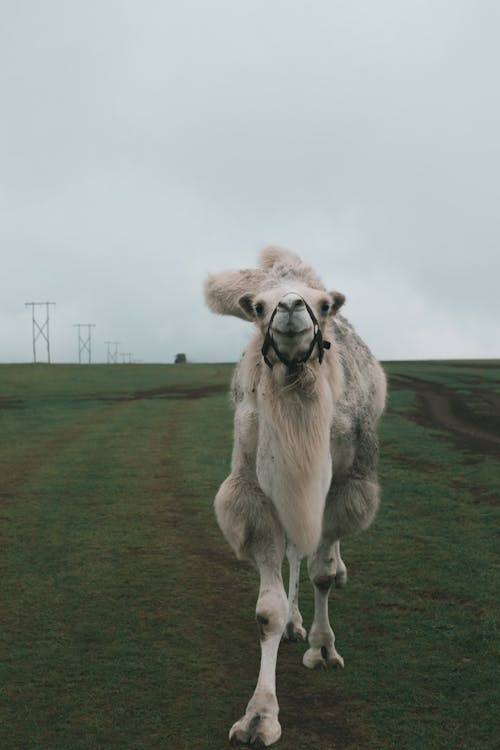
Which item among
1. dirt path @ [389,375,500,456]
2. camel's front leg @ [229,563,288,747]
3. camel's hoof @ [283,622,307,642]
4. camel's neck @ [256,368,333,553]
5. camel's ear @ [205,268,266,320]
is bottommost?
camel's hoof @ [283,622,307,642]

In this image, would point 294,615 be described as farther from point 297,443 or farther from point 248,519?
point 297,443

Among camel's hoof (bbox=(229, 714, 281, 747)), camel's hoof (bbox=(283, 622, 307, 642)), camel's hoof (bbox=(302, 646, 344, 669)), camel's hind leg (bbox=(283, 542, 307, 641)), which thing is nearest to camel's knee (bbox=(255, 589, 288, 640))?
camel's hoof (bbox=(229, 714, 281, 747))

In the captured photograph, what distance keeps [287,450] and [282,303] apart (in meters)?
0.95

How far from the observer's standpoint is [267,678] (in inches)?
214

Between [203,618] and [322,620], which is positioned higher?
[322,620]

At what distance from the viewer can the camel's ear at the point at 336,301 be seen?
5.69 metres

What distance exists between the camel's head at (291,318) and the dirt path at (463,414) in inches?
529

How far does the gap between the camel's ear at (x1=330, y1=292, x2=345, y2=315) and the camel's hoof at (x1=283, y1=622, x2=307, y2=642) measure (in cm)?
299

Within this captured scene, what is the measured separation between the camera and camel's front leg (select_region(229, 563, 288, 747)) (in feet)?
16.9

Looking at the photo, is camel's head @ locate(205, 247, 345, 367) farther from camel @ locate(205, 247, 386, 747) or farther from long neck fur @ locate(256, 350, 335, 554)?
long neck fur @ locate(256, 350, 335, 554)

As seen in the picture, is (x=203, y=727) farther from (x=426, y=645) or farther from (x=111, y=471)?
(x=111, y=471)

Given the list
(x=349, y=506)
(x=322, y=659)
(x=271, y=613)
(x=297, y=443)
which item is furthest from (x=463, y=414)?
(x=297, y=443)

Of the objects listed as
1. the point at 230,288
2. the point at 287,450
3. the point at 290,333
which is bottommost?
the point at 287,450

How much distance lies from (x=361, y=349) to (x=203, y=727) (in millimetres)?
3648
